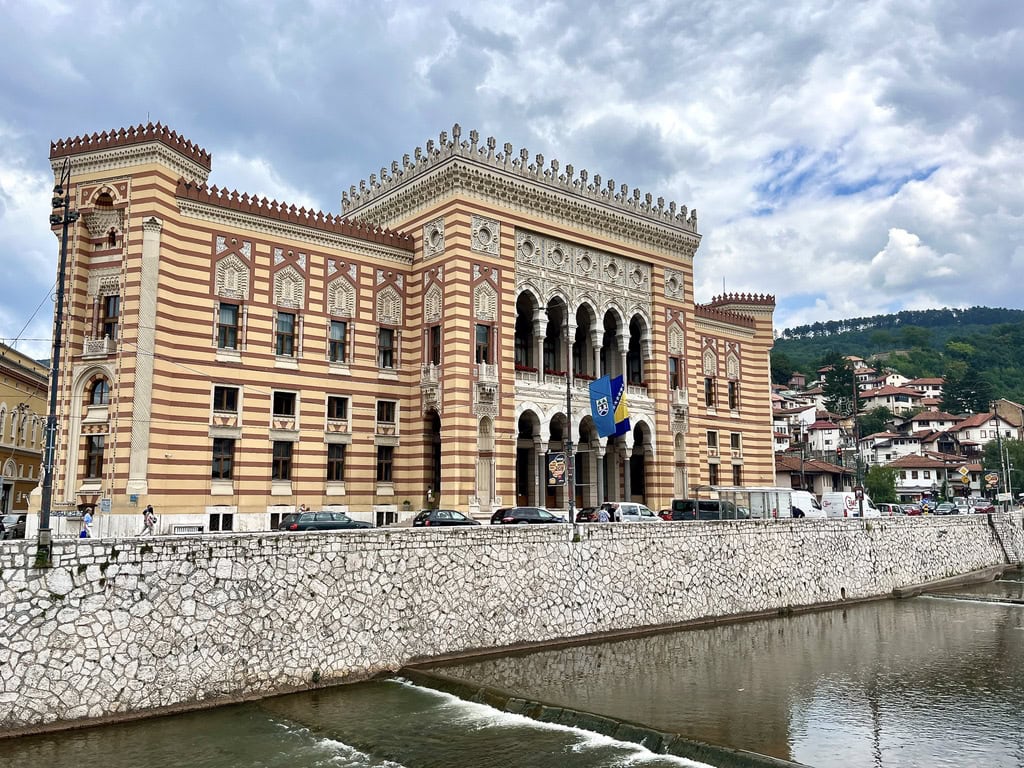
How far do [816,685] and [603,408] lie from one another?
14196 mm

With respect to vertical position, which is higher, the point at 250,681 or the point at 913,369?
the point at 913,369

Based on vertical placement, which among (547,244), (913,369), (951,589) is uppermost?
(913,369)

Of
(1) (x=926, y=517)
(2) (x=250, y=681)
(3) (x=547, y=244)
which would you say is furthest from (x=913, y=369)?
(2) (x=250, y=681)

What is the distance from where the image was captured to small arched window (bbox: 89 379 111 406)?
106 feet

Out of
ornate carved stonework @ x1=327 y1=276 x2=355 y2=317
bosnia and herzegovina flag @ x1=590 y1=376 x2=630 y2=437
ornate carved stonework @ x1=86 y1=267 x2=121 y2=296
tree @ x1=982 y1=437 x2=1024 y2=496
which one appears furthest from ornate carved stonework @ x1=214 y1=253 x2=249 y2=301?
tree @ x1=982 y1=437 x2=1024 y2=496

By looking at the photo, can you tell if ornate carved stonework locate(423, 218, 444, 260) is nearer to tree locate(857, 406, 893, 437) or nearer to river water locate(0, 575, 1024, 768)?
river water locate(0, 575, 1024, 768)

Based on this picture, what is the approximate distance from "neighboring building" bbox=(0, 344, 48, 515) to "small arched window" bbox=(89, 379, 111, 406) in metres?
21.7

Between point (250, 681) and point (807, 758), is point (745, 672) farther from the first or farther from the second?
point (250, 681)

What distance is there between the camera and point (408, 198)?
4112cm

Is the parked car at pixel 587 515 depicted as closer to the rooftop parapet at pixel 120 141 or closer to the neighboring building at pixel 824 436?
the rooftop parapet at pixel 120 141

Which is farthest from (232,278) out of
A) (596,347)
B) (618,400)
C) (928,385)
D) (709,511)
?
(928,385)

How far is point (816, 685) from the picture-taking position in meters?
21.9

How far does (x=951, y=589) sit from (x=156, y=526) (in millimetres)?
39367

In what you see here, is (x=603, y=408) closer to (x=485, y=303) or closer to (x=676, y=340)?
(x=485, y=303)
